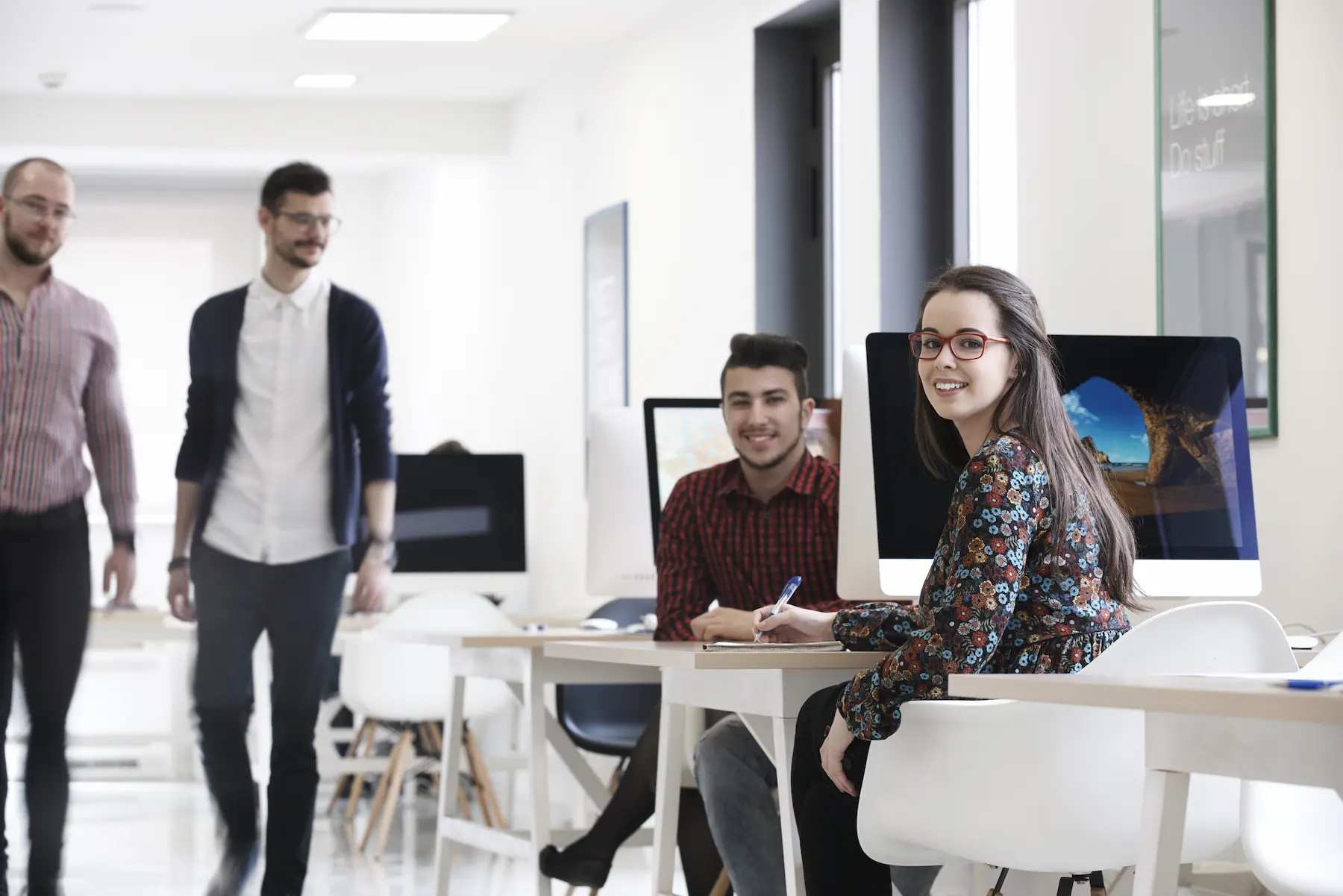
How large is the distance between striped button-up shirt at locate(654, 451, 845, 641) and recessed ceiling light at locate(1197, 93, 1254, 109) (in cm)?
107

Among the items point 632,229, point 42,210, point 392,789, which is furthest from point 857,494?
point 632,229

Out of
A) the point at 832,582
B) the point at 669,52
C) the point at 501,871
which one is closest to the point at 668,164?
the point at 669,52

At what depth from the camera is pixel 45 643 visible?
3.61 m

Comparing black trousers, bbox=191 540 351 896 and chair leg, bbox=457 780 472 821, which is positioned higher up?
black trousers, bbox=191 540 351 896

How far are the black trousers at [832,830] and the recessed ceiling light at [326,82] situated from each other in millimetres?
2348

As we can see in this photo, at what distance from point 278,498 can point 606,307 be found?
312 centimetres

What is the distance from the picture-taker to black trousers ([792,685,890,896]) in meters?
2.28

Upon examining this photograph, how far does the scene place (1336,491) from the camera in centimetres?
321

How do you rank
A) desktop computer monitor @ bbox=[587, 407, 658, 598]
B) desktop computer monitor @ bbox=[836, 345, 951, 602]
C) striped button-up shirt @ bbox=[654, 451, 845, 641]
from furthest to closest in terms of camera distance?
desktop computer monitor @ bbox=[587, 407, 658, 598], striped button-up shirt @ bbox=[654, 451, 845, 641], desktop computer monitor @ bbox=[836, 345, 951, 602]

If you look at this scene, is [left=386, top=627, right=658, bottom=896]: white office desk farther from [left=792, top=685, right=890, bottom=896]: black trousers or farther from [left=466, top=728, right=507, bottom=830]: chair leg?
[left=466, top=728, right=507, bottom=830]: chair leg

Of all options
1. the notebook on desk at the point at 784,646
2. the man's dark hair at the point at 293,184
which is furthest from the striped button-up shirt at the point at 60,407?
the notebook on desk at the point at 784,646

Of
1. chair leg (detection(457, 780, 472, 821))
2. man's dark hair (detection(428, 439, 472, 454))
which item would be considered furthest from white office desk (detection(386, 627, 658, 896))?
man's dark hair (detection(428, 439, 472, 454))

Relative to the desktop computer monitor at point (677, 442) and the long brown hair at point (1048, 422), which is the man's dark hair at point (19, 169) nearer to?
the desktop computer monitor at point (677, 442)

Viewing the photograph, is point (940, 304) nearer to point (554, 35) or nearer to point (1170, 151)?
point (1170, 151)
